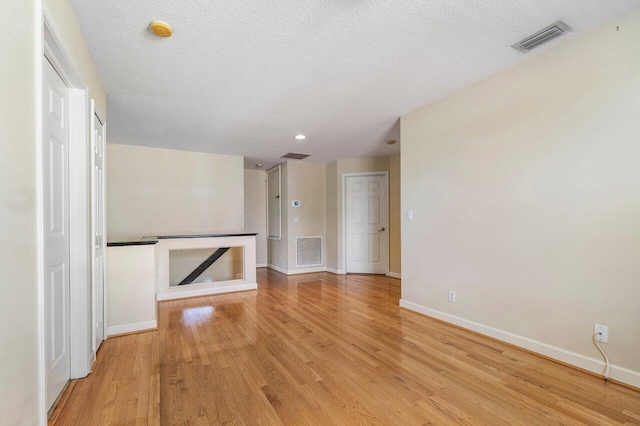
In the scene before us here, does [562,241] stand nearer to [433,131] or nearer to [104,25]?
→ [433,131]

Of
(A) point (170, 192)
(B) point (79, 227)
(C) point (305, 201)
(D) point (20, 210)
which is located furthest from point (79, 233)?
(C) point (305, 201)

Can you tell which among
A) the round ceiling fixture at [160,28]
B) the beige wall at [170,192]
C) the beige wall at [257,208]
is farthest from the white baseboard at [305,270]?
the round ceiling fixture at [160,28]

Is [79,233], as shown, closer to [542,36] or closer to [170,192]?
[170,192]

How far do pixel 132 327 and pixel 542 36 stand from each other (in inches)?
172

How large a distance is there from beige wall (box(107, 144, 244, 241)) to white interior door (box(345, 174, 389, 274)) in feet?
7.49

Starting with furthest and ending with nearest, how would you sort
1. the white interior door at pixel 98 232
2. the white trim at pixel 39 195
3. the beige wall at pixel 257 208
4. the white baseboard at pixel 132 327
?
the beige wall at pixel 257 208
the white baseboard at pixel 132 327
the white interior door at pixel 98 232
the white trim at pixel 39 195

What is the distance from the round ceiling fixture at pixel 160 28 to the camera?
193 centimetres

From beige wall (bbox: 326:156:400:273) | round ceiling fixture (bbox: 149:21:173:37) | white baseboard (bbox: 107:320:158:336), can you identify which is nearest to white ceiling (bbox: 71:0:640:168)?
round ceiling fixture (bbox: 149:21:173:37)

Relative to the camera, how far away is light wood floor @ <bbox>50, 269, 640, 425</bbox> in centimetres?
166

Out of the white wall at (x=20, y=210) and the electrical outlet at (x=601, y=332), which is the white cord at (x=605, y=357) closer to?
the electrical outlet at (x=601, y=332)

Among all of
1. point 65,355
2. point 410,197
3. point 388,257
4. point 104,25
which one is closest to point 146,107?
point 104,25

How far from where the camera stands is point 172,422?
1.61 m

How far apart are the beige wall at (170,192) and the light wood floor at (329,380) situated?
2375 mm

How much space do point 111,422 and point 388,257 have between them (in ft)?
16.3
